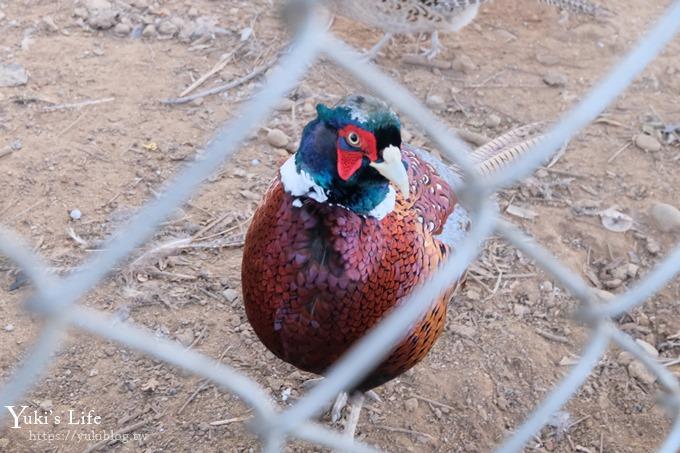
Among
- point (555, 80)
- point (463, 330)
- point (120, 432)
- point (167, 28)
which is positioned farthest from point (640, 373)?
point (167, 28)

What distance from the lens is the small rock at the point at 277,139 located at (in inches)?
138

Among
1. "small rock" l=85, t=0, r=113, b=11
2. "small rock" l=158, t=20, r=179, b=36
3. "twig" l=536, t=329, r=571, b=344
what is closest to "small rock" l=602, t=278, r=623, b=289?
"twig" l=536, t=329, r=571, b=344

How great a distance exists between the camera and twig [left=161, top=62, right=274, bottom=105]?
3660 millimetres

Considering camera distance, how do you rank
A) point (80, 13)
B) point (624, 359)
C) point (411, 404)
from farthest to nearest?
point (80, 13), point (624, 359), point (411, 404)

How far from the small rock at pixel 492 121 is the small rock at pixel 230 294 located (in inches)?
66.8

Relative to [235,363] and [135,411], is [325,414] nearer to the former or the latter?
[235,363]

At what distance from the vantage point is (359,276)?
1.95 metres

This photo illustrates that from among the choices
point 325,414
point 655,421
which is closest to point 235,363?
point 325,414

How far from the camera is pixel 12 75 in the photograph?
11.8 ft

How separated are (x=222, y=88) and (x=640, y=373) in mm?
2290

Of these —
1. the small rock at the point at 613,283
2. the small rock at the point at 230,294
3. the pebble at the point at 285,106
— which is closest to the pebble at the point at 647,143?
the small rock at the point at 613,283

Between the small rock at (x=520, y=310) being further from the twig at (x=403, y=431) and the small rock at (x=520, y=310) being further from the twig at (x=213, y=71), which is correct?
the twig at (x=213, y=71)

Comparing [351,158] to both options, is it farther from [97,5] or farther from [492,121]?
[97,5]

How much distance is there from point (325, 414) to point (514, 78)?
7.63 feet
